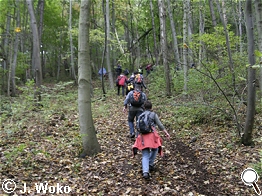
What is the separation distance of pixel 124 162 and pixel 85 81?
2.36m

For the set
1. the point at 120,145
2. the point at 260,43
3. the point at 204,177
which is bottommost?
the point at 204,177

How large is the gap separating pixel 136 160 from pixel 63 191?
2344 millimetres

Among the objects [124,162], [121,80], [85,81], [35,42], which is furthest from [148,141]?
[121,80]

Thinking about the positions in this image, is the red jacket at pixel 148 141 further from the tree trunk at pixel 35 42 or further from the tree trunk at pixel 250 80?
the tree trunk at pixel 35 42

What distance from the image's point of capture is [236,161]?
238 inches

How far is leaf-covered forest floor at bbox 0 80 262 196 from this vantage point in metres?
5.16

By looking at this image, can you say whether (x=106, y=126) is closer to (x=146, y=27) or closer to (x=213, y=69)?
(x=213, y=69)

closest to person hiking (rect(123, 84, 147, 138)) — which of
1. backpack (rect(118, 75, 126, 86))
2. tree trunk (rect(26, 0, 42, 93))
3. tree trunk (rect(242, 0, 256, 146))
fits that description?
tree trunk (rect(242, 0, 256, 146))

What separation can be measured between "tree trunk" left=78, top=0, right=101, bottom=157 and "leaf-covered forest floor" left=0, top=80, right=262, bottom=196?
16.0 inches

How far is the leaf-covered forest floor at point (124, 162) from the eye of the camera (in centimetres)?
516

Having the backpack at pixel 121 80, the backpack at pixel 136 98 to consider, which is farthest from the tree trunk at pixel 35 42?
the backpack at pixel 136 98

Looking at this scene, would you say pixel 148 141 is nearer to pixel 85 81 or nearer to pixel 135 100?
pixel 85 81

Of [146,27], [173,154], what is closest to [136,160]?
[173,154]

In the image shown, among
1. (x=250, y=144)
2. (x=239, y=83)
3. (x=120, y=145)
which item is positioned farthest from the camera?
(x=239, y=83)
